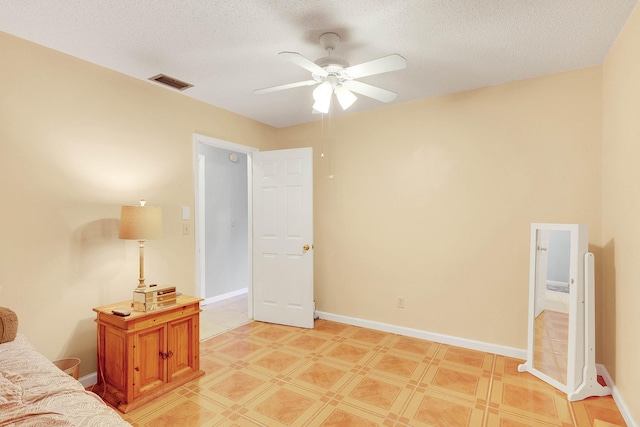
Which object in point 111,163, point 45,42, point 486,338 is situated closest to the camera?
point 45,42

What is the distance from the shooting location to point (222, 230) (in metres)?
5.22

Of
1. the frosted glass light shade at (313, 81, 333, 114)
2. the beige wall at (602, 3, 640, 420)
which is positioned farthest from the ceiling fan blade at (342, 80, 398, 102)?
the beige wall at (602, 3, 640, 420)

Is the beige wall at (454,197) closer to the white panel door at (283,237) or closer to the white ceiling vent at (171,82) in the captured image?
the white panel door at (283,237)

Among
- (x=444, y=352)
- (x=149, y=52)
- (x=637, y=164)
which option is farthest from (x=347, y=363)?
(x=149, y=52)

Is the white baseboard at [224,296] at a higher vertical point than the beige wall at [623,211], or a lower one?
lower

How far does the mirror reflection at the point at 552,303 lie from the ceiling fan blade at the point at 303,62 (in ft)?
7.27

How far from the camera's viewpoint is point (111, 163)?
268cm

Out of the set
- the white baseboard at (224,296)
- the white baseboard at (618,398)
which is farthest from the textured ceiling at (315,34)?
the white baseboard at (224,296)

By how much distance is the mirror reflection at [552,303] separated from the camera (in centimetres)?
248

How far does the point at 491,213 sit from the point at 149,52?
126 inches

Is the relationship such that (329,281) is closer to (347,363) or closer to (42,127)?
(347,363)

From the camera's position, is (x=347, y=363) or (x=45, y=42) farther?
(x=347, y=363)

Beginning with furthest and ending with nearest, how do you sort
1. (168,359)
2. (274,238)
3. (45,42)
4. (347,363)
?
1. (274,238)
2. (347,363)
3. (168,359)
4. (45,42)

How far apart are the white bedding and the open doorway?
2.93 meters
